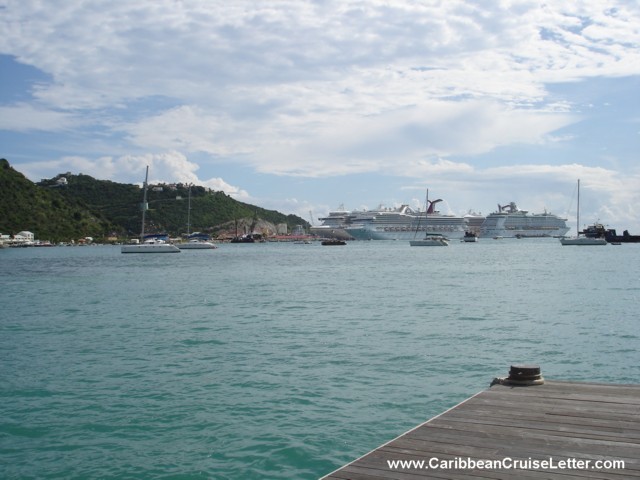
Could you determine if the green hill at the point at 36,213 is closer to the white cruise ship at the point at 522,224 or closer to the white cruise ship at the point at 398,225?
the white cruise ship at the point at 398,225

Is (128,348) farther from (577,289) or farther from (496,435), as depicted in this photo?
(577,289)

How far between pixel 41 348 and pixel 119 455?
9062 mm

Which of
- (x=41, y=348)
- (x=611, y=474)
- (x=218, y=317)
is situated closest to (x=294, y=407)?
(x=611, y=474)

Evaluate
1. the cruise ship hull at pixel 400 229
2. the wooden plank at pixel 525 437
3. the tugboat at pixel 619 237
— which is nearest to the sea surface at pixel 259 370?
the wooden plank at pixel 525 437

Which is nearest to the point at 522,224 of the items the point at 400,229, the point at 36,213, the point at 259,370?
the point at 400,229

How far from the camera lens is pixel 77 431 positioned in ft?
30.5

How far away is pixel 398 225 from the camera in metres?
168

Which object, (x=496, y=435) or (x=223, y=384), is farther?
(x=223, y=384)

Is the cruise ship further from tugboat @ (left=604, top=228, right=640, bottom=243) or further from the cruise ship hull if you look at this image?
tugboat @ (left=604, top=228, right=640, bottom=243)

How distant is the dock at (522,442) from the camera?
4719mm

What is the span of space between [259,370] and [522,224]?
572 ft

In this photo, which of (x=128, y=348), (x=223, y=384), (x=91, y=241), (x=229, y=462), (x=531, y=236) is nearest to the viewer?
(x=229, y=462)

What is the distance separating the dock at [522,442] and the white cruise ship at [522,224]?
17581 centimetres

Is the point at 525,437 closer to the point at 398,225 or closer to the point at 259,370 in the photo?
the point at 259,370
